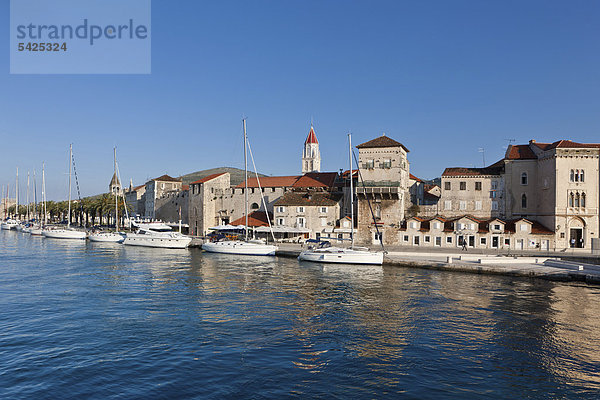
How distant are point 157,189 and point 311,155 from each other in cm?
4178

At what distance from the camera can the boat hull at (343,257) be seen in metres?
44.8

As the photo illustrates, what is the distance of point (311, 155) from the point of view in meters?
112

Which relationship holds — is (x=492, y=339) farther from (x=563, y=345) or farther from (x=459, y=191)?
(x=459, y=191)

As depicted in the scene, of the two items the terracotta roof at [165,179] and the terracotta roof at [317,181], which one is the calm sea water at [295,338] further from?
the terracotta roof at [165,179]

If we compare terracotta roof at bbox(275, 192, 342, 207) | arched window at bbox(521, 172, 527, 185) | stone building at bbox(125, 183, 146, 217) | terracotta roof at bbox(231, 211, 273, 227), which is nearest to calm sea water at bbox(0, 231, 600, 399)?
arched window at bbox(521, 172, 527, 185)

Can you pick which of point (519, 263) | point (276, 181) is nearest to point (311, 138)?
point (276, 181)

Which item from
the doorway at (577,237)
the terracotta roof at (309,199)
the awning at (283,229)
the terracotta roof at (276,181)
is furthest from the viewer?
the terracotta roof at (276,181)

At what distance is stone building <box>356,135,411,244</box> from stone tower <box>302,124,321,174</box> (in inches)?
1899

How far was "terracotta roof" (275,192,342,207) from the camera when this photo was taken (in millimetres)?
64875

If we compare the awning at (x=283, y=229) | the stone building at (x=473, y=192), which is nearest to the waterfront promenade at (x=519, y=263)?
the stone building at (x=473, y=192)

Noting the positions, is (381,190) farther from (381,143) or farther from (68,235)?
(68,235)

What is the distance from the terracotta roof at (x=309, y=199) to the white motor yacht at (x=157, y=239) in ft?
53.8

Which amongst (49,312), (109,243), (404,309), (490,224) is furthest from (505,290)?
(109,243)

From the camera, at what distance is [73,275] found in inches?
1446
